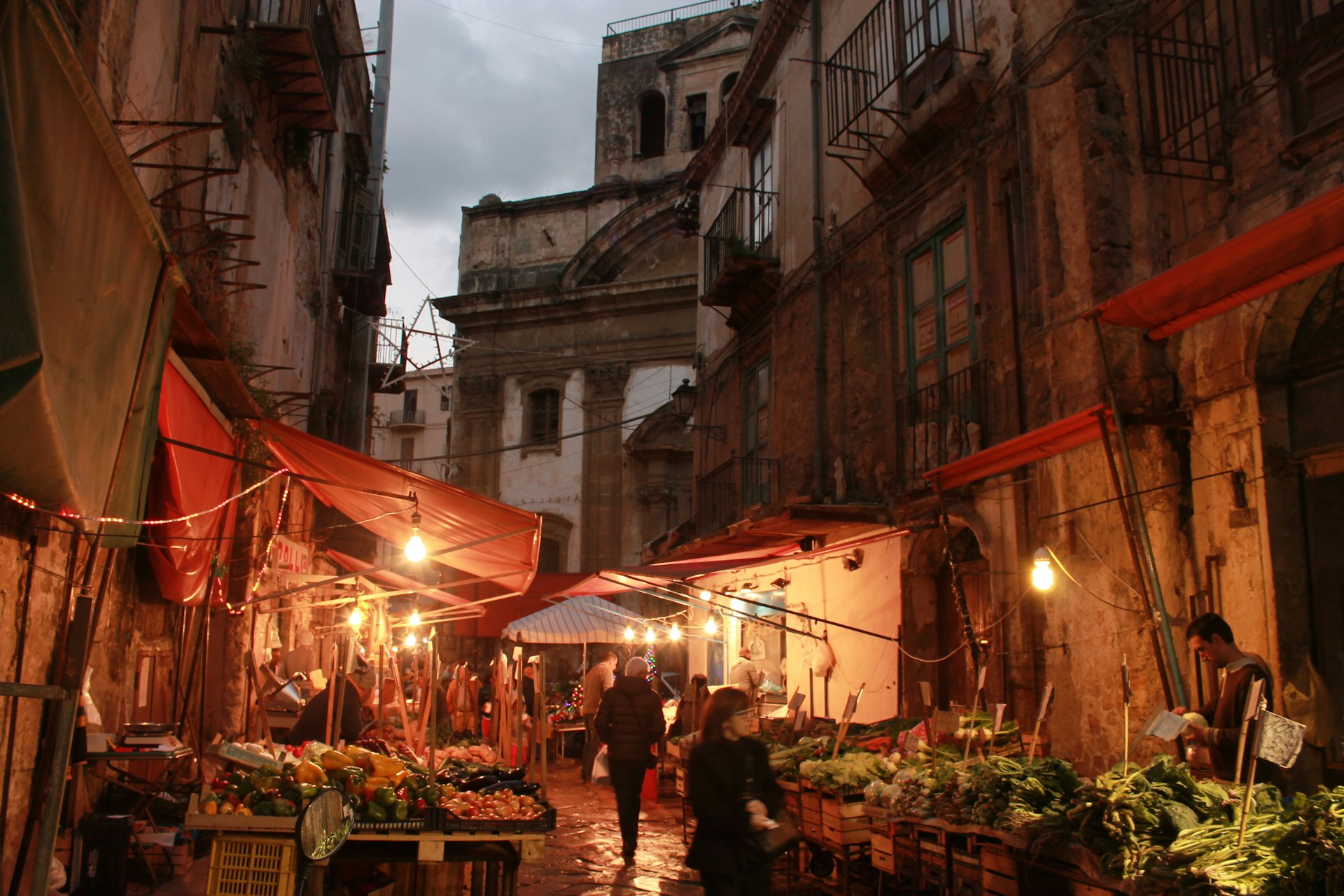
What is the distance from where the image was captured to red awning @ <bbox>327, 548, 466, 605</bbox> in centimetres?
1451

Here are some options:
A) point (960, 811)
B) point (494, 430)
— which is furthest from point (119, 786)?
point (494, 430)

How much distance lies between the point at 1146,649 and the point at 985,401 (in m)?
2.99

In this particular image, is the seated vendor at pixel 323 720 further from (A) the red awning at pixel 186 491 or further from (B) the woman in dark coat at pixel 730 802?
(B) the woman in dark coat at pixel 730 802

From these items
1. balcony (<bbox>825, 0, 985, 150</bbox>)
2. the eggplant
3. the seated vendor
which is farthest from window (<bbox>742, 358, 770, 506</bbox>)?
the eggplant

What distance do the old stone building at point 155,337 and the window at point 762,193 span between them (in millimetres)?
6613

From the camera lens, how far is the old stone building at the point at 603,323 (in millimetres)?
27500

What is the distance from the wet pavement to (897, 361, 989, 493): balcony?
4.03 meters

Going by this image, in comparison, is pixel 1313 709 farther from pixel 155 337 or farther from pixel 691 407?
pixel 691 407

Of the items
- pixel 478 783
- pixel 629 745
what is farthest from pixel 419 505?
pixel 629 745

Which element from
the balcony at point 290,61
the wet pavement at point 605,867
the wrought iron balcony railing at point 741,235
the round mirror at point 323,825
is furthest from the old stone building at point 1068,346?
the balcony at point 290,61

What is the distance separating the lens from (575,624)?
18.5 meters

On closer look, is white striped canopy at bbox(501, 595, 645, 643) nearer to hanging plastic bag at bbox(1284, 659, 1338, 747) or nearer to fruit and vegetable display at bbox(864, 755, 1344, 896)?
fruit and vegetable display at bbox(864, 755, 1344, 896)

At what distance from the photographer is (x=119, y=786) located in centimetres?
728

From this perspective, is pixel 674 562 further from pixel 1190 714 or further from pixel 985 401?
pixel 1190 714
